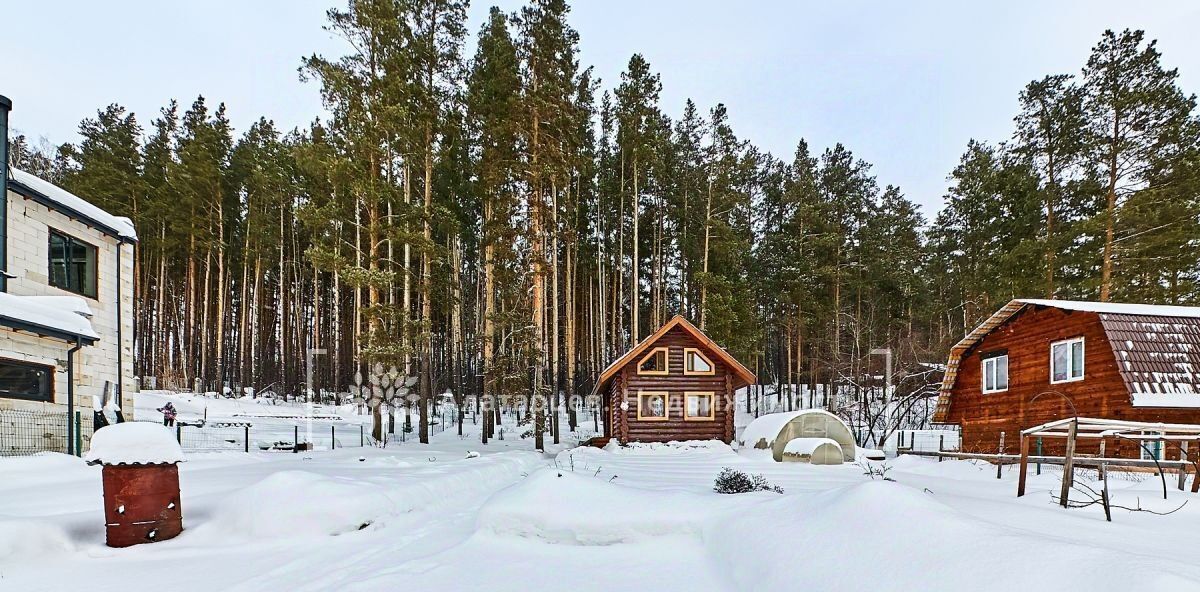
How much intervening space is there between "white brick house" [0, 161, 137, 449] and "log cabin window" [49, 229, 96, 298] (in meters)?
0.02

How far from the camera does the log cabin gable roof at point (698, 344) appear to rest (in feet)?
71.3

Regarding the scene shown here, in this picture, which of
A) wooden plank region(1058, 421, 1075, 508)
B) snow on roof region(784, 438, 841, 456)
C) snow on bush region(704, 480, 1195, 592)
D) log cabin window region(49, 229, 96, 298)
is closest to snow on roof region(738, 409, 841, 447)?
snow on roof region(784, 438, 841, 456)

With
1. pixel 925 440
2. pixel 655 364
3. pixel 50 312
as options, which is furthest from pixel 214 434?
pixel 925 440

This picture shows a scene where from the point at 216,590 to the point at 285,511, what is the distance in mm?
1949

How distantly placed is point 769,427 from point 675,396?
14.4 ft

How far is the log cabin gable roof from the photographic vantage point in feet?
71.3

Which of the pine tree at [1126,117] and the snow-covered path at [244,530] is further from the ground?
the pine tree at [1126,117]

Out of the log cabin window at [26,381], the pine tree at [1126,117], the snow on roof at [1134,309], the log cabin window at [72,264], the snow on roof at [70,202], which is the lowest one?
the log cabin window at [26,381]

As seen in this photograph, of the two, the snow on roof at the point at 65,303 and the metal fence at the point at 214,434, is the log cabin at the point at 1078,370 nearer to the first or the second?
the metal fence at the point at 214,434

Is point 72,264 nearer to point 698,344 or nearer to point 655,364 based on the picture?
point 655,364

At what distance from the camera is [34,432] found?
12.6 metres

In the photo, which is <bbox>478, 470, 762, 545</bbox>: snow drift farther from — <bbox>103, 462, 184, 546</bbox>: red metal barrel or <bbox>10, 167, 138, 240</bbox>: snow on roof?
<bbox>10, 167, 138, 240</bbox>: snow on roof

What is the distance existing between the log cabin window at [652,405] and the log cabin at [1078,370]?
10.6 metres

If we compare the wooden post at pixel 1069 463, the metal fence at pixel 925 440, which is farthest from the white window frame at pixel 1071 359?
the wooden post at pixel 1069 463
